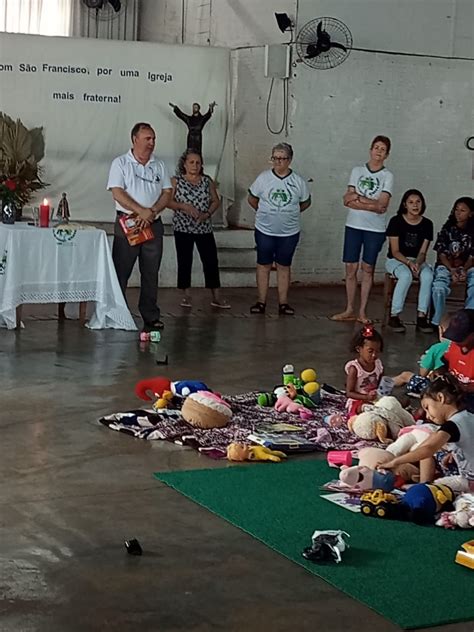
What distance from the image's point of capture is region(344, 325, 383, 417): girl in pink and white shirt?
Result: 6180 millimetres

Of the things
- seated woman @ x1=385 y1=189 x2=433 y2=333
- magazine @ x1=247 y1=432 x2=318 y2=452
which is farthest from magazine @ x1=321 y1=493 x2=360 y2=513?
seated woman @ x1=385 y1=189 x2=433 y2=333

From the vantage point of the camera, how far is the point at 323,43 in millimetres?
11820

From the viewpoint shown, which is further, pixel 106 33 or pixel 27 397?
pixel 106 33

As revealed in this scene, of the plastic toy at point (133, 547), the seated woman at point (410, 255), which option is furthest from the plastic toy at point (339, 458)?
the seated woman at point (410, 255)

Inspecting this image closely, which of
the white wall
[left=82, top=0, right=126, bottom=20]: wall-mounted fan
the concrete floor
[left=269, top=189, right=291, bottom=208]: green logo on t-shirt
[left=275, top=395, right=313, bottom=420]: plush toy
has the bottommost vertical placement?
the concrete floor

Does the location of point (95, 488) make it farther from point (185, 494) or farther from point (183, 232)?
point (183, 232)

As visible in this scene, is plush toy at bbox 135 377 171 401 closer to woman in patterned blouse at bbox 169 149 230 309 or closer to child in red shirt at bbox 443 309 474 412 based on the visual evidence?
child in red shirt at bbox 443 309 474 412

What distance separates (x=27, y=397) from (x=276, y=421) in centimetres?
139

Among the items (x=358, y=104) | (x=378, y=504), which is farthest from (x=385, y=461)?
(x=358, y=104)

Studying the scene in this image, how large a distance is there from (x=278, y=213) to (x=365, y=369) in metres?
3.69

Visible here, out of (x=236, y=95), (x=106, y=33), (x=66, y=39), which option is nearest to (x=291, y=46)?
(x=236, y=95)

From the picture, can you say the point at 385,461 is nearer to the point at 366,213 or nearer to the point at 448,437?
A: the point at 448,437

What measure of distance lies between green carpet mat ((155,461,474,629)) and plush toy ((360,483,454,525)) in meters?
0.04

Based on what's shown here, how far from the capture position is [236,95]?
1257 centimetres
